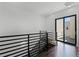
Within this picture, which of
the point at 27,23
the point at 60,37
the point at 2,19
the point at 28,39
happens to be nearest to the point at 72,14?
the point at 60,37

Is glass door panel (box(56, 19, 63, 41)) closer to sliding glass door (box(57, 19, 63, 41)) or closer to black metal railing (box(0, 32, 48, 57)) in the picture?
sliding glass door (box(57, 19, 63, 41))

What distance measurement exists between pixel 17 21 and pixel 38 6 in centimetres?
52

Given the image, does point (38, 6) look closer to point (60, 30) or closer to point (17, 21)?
point (17, 21)

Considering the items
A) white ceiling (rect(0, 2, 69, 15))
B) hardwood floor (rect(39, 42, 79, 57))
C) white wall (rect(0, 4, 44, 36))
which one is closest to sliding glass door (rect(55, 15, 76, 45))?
hardwood floor (rect(39, 42, 79, 57))

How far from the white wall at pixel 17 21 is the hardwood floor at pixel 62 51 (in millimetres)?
507

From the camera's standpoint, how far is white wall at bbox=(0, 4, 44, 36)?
5.20ft

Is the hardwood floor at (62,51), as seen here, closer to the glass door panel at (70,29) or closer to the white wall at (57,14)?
the glass door panel at (70,29)

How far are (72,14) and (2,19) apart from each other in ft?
4.57

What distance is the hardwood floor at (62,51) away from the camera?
1538 millimetres

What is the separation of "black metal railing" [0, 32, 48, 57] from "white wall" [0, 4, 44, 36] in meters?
0.13

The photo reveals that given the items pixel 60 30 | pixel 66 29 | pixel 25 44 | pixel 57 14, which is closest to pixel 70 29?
pixel 66 29

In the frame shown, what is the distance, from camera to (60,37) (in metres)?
1.64

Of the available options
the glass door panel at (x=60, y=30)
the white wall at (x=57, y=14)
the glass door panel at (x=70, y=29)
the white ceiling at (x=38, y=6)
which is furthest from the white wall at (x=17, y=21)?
the glass door panel at (x=70, y=29)

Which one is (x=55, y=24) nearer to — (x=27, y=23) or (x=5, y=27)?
(x=27, y=23)
